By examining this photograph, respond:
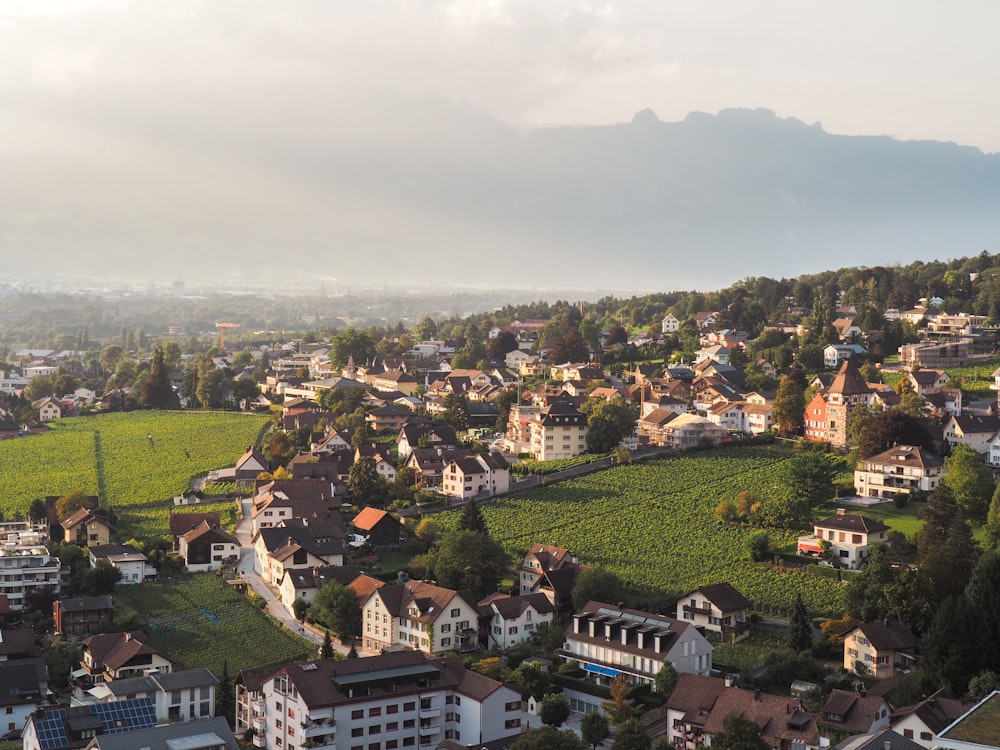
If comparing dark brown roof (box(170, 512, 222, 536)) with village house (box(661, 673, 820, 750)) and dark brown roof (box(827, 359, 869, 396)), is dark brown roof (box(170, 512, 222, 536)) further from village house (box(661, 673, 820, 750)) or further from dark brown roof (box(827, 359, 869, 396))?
dark brown roof (box(827, 359, 869, 396))

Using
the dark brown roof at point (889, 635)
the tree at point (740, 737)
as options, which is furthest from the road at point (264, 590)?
the dark brown roof at point (889, 635)

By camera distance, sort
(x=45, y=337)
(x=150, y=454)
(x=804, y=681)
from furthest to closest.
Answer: (x=45, y=337), (x=150, y=454), (x=804, y=681)

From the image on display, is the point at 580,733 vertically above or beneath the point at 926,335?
beneath

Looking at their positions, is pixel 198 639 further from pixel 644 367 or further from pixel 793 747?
pixel 644 367

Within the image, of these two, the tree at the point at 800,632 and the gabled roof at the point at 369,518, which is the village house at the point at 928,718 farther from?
the gabled roof at the point at 369,518

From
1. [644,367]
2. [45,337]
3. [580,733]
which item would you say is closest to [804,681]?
A: [580,733]

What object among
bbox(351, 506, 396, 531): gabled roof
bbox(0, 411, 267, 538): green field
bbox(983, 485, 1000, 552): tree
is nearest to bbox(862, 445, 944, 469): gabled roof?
bbox(983, 485, 1000, 552): tree

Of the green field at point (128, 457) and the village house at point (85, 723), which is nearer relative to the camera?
the village house at point (85, 723)
